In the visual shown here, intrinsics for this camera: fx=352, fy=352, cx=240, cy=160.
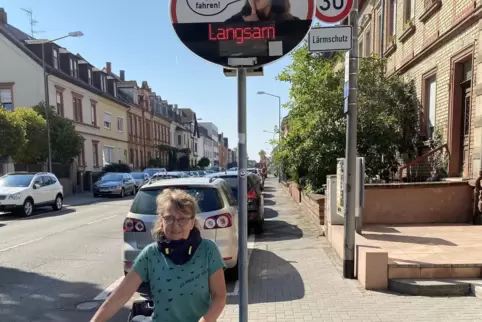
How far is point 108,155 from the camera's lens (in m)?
34.9

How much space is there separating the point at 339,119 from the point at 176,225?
8.70 meters

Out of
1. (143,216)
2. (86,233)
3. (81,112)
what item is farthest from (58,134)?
(143,216)

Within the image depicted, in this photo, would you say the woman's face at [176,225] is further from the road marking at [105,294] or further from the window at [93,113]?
the window at [93,113]

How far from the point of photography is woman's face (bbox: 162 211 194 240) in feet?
6.57

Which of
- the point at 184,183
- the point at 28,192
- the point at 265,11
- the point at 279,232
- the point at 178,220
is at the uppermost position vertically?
the point at 265,11

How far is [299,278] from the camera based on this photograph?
5.32 m

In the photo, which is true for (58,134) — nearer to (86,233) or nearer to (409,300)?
(86,233)

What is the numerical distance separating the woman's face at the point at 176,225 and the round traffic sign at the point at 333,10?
2524 millimetres

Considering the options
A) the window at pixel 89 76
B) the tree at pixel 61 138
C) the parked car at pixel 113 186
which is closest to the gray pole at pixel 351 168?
the parked car at pixel 113 186

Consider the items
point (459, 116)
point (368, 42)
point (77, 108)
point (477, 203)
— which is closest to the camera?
point (477, 203)

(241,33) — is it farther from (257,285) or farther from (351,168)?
(257,285)

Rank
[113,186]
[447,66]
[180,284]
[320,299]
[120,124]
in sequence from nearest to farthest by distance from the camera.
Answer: [180,284]
[320,299]
[447,66]
[113,186]
[120,124]

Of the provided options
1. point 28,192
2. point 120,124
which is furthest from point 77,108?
point 28,192

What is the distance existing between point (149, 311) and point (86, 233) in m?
8.26
